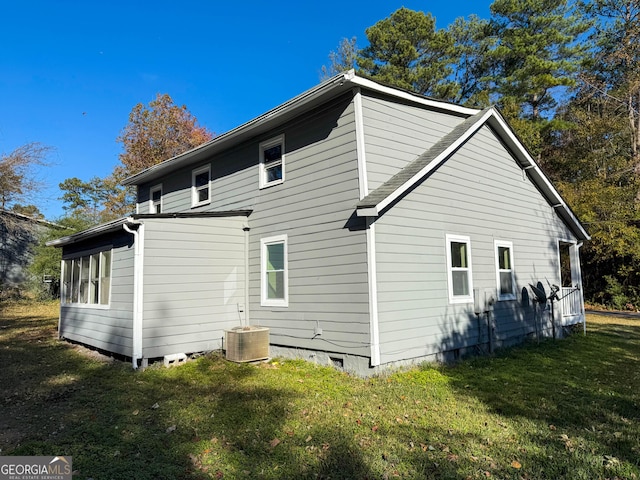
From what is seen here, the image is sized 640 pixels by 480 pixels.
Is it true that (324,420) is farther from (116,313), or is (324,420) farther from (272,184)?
(116,313)

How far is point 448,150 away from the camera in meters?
8.36

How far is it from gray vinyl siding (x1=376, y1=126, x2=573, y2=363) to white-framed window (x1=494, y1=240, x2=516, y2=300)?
0.62ft

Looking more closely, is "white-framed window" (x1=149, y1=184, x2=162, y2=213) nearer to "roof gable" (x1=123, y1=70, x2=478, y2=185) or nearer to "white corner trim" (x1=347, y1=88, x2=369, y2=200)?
"roof gable" (x1=123, y1=70, x2=478, y2=185)

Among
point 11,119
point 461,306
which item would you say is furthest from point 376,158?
point 11,119

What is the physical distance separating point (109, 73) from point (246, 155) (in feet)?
33.2

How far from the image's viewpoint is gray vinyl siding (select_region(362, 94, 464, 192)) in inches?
289

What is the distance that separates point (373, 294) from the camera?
671 centimetres

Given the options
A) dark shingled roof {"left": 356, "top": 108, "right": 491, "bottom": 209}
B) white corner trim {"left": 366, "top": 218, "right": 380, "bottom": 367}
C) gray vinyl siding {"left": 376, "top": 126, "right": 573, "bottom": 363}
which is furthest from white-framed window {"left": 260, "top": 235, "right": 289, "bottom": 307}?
dark shingled roof {"left": 356, "top": 108, "right": 491, "bottom": 209}

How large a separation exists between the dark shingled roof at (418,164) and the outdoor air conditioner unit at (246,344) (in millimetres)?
3433

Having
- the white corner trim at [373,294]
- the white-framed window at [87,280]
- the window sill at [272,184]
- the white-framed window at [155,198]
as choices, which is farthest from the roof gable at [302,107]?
the white-framed window at [87,280]

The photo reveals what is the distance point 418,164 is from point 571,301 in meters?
7.88

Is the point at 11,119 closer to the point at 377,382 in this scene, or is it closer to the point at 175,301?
the point at 175,301

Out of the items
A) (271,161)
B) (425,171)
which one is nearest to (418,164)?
(425,171)

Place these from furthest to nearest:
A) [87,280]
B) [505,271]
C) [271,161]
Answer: [87,280] → [505,271] → [271,161]
